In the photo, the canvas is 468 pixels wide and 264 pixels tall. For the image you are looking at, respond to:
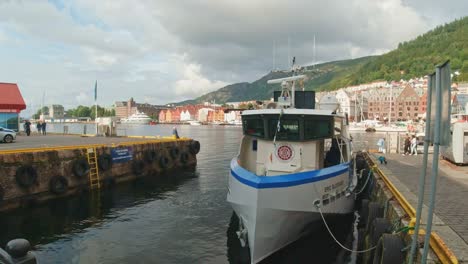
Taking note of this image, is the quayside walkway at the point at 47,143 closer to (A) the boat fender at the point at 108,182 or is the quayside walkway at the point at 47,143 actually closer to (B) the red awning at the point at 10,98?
(A) the boat fender at the point at 108,182

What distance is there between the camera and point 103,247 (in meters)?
12.7

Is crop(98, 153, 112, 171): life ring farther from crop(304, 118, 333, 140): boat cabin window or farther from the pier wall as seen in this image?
crop(304, 118, 333, 140): boat cabin window

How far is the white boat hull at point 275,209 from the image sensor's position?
10.1 metres

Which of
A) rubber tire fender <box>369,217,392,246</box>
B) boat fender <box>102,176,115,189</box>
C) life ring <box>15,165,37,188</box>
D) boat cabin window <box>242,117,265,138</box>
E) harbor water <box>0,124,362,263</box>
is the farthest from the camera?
boat fender <box>102,176,115,189</box>

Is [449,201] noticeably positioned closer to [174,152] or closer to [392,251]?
[392,251]

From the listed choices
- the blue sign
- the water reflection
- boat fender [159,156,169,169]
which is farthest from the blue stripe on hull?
boat fender [159,156,169,169]

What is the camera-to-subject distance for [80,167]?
21188mm

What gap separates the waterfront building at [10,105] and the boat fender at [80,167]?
21352 millimetres

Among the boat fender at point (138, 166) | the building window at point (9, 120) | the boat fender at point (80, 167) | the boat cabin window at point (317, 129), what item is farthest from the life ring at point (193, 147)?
the boat cabin window at point (317, 129)

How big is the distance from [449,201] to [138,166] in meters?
20.8

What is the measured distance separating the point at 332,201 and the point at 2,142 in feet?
89.9

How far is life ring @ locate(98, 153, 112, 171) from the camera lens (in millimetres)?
22938

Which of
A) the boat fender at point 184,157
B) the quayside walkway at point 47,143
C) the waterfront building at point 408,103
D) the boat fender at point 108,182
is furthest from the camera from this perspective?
the waterfront building at point 408,103

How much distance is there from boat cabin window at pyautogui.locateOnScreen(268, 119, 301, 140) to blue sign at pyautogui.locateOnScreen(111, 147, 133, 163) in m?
15.1
